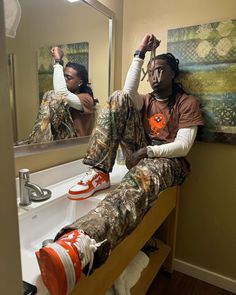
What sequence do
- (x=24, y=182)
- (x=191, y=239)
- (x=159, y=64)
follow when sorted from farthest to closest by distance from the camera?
(x=191, y=239) → (x=159, y=64) → (x=24, y=182)

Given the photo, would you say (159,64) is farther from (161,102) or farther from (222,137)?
(222,137)

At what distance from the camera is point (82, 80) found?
52.2 inches

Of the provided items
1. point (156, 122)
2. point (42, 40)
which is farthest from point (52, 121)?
point (156, 122)

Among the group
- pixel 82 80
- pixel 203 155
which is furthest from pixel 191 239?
pixel 82 80

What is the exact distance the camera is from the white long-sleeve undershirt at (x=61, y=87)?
1144 mm

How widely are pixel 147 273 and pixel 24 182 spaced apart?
0.80 meters

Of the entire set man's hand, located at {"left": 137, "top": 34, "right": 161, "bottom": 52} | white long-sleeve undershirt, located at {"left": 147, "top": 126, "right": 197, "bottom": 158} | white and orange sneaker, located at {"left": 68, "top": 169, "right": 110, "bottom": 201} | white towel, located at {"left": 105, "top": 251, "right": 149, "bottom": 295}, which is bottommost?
white towel, located at {"left": 105, "top": 251, "right": 149, "bottom": 295}

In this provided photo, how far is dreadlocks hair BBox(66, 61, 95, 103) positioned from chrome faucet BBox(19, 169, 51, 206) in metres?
0.63

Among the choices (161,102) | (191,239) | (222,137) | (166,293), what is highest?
(161,102)

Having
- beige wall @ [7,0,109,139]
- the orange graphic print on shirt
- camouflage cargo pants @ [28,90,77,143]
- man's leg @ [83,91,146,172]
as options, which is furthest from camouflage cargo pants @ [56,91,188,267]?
beige wall @ [7,0,109,139]

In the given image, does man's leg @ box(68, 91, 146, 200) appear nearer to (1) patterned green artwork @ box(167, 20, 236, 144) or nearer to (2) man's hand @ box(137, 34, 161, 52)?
(2) man's hand @ box(137, 34, 161, 52)

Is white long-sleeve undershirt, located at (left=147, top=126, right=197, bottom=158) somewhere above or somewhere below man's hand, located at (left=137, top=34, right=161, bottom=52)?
below

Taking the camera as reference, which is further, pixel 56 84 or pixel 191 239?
pixel 191 239

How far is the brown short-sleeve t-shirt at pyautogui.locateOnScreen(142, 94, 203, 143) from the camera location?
1.20 m
